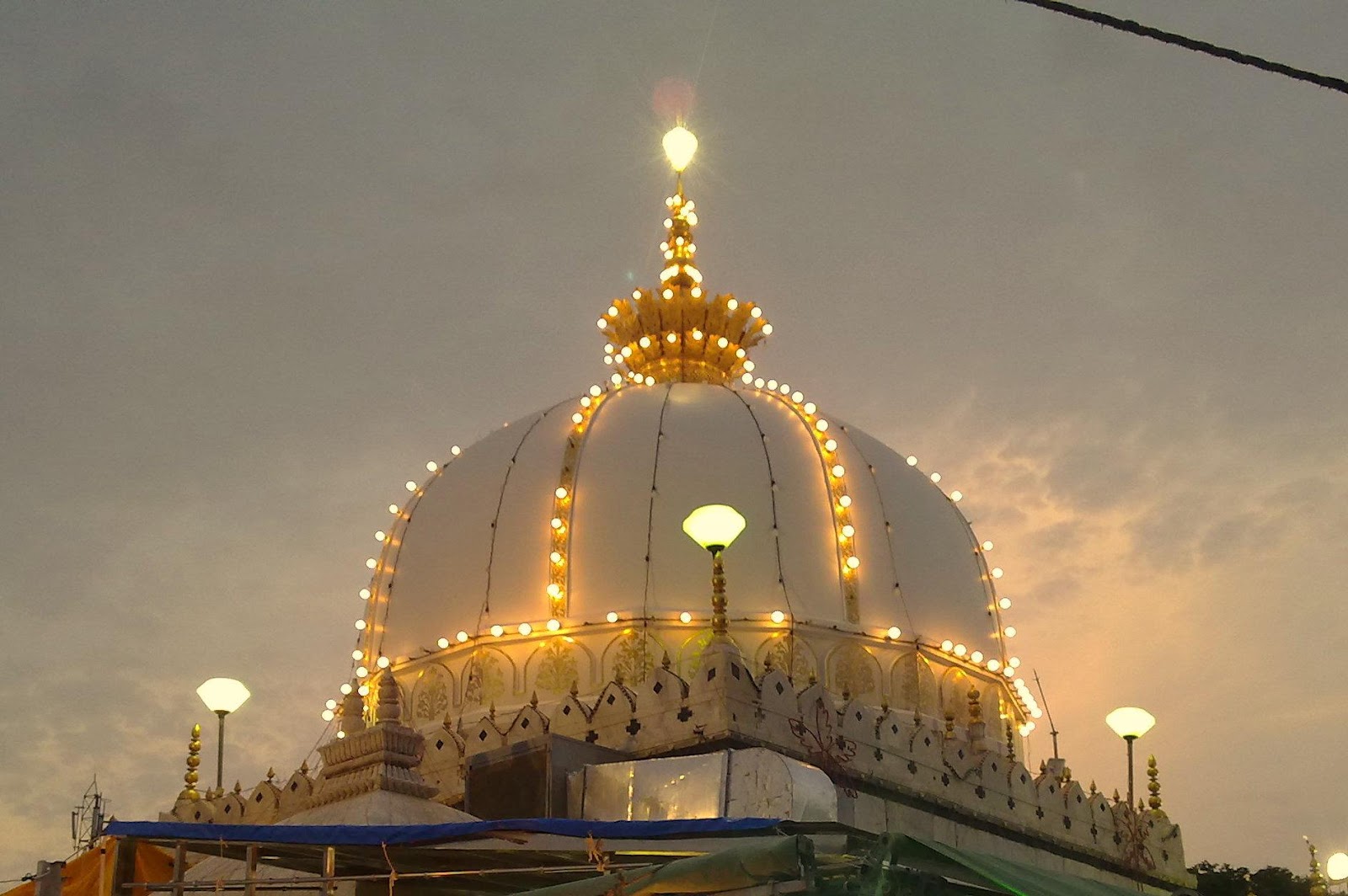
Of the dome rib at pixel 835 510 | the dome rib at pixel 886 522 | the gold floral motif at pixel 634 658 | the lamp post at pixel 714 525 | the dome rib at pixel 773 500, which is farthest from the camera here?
the dome rib at pixel 886 522

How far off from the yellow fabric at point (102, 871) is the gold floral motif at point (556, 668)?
6906mm

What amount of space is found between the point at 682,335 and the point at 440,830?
1472 centimetres

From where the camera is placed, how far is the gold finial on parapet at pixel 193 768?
20.7 m

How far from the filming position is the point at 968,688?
22.9 m

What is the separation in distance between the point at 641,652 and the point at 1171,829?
24.1 feet

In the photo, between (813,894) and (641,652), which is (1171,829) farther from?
(813,894)

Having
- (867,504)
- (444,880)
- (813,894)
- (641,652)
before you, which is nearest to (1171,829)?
(867,504)

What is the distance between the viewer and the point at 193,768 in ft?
68.3

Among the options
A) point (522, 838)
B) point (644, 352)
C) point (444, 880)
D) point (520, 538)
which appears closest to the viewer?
point (522, 838)

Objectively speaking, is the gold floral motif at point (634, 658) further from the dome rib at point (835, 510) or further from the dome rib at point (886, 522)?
the dome rib at point (886, 522)

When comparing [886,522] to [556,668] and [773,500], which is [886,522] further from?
[556,668]

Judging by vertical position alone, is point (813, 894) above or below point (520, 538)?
below

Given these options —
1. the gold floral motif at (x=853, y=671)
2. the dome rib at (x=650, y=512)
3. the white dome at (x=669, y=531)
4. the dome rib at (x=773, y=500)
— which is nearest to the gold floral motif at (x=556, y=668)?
the white dome at (x=669, y=531)

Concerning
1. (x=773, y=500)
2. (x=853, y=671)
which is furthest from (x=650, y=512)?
(x=853, y=671)
